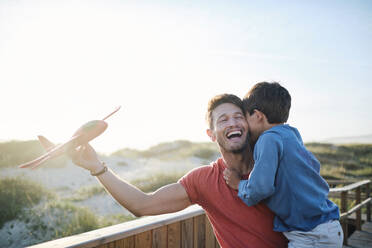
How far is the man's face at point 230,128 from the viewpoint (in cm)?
192

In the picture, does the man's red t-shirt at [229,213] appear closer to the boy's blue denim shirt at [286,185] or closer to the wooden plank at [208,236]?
the boy's blue denim shirt at [286,185]

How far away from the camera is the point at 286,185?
153 centimetres

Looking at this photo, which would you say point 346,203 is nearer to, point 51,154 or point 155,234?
point 155,234

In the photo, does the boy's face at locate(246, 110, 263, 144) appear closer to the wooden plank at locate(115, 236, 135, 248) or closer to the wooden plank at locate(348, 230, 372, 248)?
the wooden plank at locate(115, 236, 135, 248)

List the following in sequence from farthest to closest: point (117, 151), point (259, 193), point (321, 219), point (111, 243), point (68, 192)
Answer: point (117, 151) < point (68, 192) < point (111, 243) < point (321, 219) < point (259, 193)

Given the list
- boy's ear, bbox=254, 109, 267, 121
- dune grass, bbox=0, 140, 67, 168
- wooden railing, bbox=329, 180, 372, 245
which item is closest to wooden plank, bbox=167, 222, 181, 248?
boy's ear, bbox=254, 109, 267, 121

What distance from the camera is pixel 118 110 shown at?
1501mm

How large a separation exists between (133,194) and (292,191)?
0.90 m

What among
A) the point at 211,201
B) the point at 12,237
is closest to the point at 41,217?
the point at 12,237

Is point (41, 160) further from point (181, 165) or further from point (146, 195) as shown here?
point (181, 165)

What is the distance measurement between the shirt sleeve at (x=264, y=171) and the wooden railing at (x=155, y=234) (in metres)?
0.83

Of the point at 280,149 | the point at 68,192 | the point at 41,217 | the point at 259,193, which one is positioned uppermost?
the point at 280,149

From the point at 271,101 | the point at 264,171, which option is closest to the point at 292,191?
the point at 264,171

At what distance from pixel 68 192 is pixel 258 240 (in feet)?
33.3
